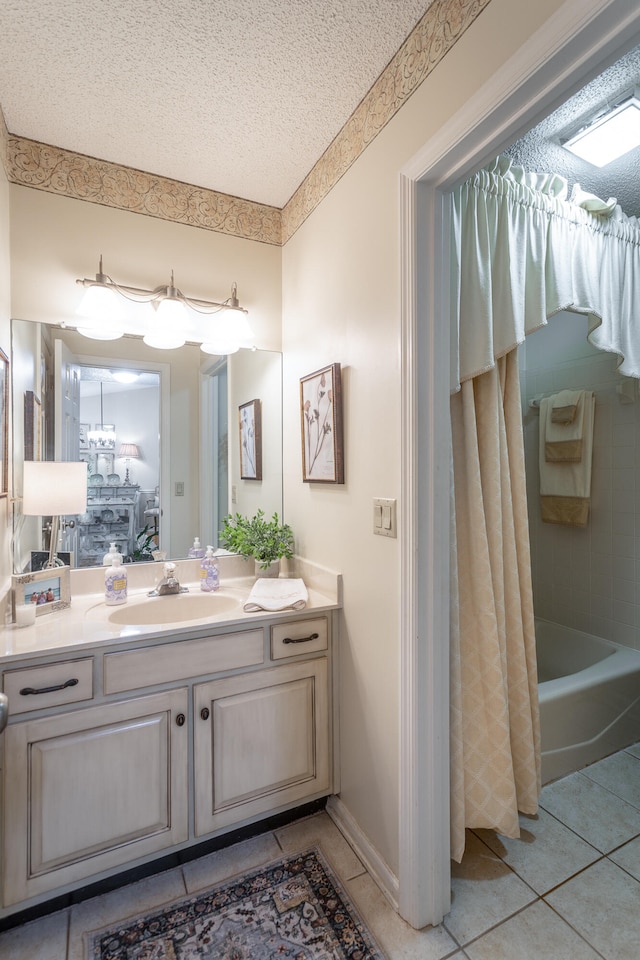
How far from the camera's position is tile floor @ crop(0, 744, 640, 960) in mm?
1270

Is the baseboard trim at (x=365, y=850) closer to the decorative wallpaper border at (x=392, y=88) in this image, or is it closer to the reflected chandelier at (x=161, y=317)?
the reflected chandelier at (x=161, y=317)

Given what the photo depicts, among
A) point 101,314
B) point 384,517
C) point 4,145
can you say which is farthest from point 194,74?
point 384,517

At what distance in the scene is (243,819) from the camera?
1588mm

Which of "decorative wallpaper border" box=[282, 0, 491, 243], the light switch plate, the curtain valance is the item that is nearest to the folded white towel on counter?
the light switch plate

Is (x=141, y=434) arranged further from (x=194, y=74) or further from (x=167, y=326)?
(x=194, y=74)

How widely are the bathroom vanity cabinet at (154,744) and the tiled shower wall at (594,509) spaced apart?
1683 mm

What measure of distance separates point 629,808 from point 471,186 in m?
2.34

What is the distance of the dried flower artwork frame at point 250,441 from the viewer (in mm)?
2178

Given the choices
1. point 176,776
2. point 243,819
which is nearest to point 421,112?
point 176,776

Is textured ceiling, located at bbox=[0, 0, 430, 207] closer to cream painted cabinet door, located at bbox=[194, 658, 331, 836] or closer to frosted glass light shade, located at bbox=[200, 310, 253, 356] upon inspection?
frosted glass light shade, located at bbox=[200, 310, 253, 356]

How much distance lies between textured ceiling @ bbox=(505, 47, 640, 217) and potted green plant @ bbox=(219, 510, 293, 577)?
5.72 ft

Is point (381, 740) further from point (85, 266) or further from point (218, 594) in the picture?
point (85, 266)

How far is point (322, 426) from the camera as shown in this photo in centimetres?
181

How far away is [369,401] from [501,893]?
5.27 feet
